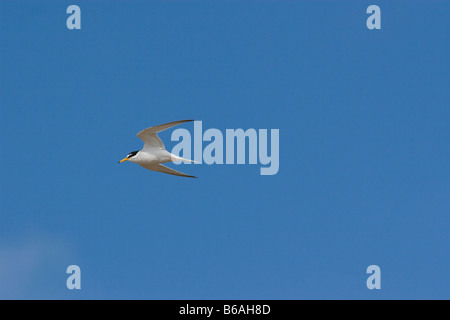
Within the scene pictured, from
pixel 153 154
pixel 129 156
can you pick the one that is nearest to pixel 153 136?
pixel 153 154

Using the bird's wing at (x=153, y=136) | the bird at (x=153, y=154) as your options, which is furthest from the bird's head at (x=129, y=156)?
the bird's wing at (x=153, y=136)

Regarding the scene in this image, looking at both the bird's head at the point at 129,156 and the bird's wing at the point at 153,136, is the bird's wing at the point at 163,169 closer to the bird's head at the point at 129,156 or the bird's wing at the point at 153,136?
the bird's head at the point at 129,156

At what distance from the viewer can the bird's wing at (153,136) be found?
70.9 ft

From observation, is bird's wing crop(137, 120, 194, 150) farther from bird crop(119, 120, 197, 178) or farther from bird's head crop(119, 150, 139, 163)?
bird's head crop(119, 150, 139, 163)

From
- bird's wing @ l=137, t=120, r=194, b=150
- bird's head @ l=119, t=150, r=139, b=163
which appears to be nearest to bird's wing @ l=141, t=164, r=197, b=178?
bird's head @ l=119, t=150, r=139, b=163

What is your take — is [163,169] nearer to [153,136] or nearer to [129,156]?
[129,156]

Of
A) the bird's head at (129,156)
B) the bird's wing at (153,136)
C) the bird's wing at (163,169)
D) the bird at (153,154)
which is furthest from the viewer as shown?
A: the bird's wing at (163,169)

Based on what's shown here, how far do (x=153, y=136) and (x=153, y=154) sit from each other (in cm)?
77

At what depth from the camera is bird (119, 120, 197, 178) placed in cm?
2205

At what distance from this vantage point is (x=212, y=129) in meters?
22.4
